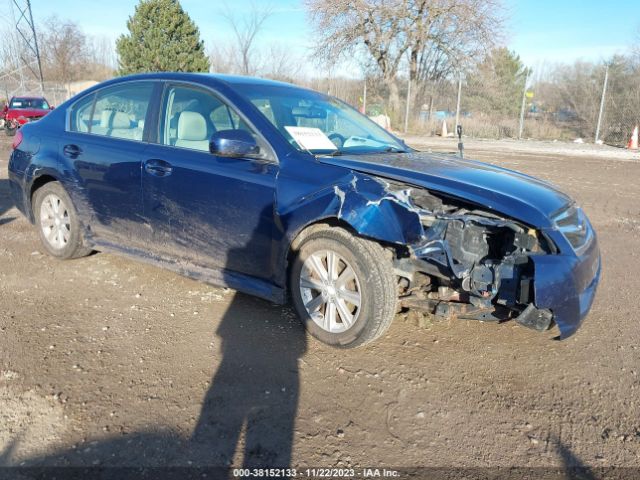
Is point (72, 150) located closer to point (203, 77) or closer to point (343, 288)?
point (203, 77)

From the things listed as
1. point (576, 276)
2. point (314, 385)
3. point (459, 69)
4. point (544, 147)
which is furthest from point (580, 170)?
point (459, 69)

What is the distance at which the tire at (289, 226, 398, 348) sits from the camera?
3.07m

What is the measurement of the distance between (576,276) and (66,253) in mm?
4233

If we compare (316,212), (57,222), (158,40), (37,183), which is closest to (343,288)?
(316,212)

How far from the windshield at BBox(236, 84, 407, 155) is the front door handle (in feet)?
2.56

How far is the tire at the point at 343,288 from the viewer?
3072 millimetres

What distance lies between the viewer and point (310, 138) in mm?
3689

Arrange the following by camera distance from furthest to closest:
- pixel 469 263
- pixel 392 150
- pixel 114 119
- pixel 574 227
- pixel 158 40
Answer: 1. pixel 158 40
2. pixel 114 119
3. pixel 392 150
4. pixel 574 227
5. pixel 469 263

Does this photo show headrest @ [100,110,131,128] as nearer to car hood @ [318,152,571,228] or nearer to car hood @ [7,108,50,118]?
car hood @ [318,152,571,228]

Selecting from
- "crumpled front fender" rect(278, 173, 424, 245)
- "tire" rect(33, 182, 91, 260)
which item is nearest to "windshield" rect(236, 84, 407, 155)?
"crumpled front fender" rect(278, 173, 424, 245)

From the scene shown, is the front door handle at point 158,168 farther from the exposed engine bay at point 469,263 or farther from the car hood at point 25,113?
the car hood at point 25,113

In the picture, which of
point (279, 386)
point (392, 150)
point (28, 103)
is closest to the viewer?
point (279, 386)

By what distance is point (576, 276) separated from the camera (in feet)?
Result: 9.61

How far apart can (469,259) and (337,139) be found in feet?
4.76
